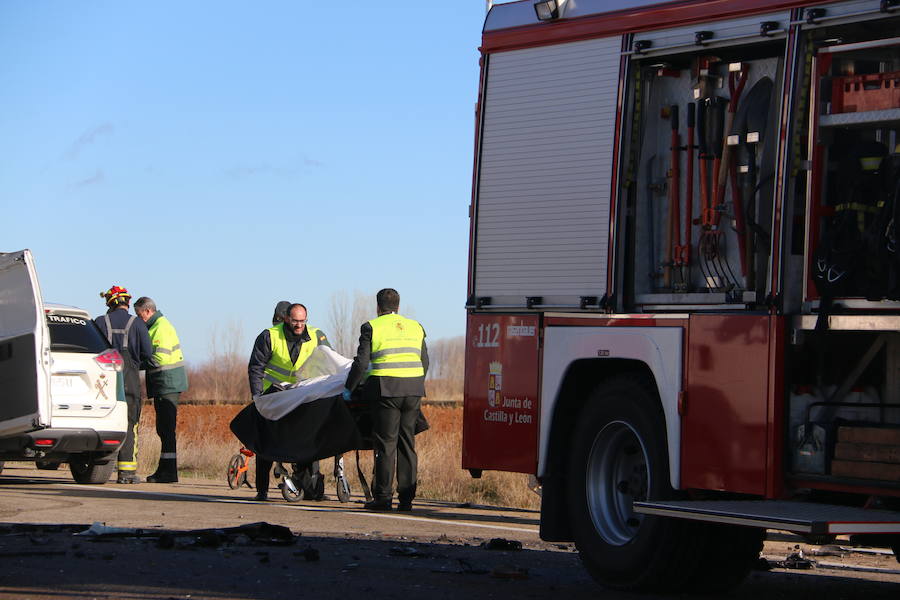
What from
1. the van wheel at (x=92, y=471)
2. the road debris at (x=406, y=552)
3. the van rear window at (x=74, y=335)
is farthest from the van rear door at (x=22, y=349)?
the van wheel at (x=92, y=471)

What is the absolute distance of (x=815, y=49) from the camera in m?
7.87

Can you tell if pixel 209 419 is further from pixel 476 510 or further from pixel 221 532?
pixel 221 532

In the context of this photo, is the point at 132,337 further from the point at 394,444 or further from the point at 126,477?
the point at 394,444

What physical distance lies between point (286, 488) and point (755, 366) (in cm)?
785

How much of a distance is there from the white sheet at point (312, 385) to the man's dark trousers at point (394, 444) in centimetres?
55

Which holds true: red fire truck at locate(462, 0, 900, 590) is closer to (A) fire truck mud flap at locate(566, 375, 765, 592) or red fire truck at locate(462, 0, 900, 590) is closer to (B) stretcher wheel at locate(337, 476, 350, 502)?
(A) fire truck mud flap at locate(566, 375, 765, 592)

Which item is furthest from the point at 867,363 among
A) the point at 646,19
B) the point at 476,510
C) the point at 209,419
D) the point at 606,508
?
the point at 209,419

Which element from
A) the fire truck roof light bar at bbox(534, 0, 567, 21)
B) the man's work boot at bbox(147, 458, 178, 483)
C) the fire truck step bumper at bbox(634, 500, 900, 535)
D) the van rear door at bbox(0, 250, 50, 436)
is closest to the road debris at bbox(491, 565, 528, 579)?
the fire truck step bumper at bbox(634, 500, 900, 535)

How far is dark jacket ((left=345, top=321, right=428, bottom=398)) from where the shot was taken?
14.1 metres

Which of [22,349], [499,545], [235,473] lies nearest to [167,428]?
[235,473]

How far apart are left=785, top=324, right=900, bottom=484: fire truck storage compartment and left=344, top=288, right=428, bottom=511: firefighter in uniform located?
6705 millimetres

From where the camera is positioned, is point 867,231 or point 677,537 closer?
point 867,231

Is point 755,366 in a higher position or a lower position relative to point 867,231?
lower

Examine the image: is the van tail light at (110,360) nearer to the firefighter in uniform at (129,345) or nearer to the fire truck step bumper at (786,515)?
the firefighter in uniform at (129,345)
